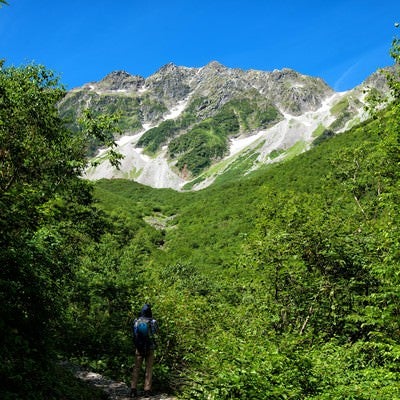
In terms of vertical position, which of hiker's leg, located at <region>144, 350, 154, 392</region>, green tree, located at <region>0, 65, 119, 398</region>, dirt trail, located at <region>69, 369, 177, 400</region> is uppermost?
green tree, located at <region>0, 65, 119, 398</region>

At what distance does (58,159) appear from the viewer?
1764 centimetres

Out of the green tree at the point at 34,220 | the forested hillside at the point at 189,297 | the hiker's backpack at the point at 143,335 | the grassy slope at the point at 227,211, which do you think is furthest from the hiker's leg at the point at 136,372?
the grassy slope at the point at 227,211

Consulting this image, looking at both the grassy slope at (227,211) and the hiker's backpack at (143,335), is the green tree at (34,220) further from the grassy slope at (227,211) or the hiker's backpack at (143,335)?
the grassy slope at (227,211)

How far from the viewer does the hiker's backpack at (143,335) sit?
1113cm

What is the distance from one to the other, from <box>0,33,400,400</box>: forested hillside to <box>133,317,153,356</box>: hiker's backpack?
4.84 ft

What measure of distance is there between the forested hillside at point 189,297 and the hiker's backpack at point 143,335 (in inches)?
58.1

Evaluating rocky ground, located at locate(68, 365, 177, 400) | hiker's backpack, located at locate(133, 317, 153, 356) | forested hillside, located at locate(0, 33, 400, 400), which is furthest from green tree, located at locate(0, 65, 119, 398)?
rocky ground, located at locate(68, 365, 177, 400)

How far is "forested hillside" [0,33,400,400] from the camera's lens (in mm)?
7715

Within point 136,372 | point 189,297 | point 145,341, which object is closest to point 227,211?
point 189,297

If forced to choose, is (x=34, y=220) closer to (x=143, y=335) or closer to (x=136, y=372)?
(x=143, y=335)

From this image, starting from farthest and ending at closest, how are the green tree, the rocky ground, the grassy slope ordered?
the grassy slope, the rocky ground, the green tree

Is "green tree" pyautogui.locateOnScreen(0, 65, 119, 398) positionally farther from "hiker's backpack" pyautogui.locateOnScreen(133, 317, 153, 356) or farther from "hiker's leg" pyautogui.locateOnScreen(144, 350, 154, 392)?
"hiker's leg" pyautogui.locateOnScreen(144, 350, 154, 392)

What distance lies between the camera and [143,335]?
11211 millimetres

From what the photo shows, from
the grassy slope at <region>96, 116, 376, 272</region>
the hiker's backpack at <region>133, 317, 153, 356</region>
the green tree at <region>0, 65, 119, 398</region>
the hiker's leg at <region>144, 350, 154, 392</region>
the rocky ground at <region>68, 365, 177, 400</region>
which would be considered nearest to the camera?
the green tree at <region>0, 65, 119, 398</region>
